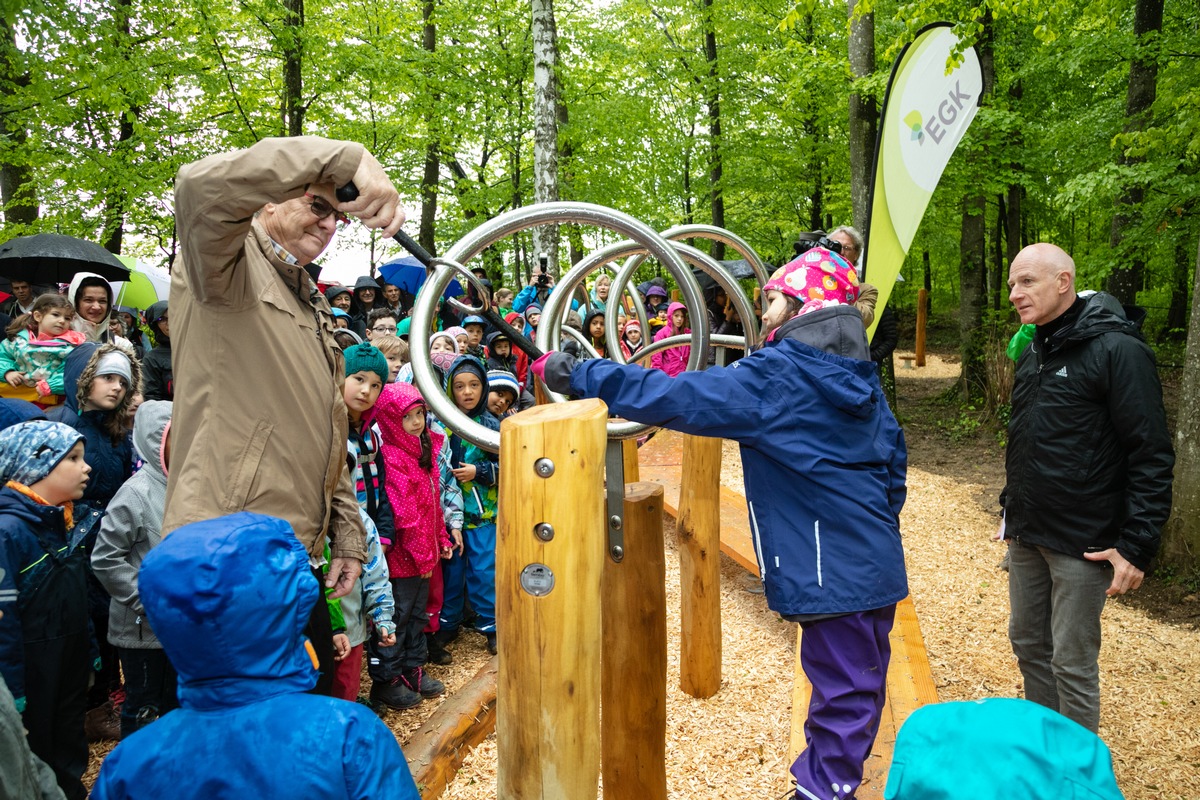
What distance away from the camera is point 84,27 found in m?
5.80

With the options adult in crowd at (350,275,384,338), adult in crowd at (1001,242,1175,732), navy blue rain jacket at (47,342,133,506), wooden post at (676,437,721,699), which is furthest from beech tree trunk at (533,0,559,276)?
adult in crowd at (1001,242,1175,732)

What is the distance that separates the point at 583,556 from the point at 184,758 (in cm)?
91

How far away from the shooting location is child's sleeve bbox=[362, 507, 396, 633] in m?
3.46

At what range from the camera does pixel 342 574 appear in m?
2.34

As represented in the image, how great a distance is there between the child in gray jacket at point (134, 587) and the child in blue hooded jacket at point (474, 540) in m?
1.67

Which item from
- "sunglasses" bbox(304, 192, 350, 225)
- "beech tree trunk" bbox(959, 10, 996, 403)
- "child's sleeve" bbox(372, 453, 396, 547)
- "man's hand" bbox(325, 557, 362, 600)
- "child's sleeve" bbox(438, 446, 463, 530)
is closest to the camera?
"sunglasses" bbox(304, 192, 350, 225)

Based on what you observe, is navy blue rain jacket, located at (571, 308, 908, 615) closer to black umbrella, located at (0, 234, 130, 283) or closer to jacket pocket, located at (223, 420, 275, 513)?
jacket pocket, located at (223, 420, 275, 513)

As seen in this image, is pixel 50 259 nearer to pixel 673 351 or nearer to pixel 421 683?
pixel 421 683

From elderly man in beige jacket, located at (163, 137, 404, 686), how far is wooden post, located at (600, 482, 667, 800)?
103 centimetres

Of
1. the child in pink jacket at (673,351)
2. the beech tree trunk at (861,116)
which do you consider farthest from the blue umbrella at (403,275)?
the beech tree trunk at (861,116)

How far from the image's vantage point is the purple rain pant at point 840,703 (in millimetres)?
2361

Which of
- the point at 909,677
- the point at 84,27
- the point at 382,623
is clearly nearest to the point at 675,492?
the point at 909,677

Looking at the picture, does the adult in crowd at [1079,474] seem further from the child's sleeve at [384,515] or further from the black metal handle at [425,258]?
the child's sleeve at [384,515]

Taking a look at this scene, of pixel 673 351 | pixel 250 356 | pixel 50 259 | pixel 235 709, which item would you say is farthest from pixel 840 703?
pixel 50 259
